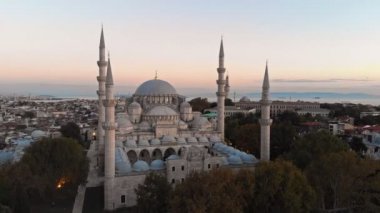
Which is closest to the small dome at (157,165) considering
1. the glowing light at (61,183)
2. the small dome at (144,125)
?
the glowing light at (61,183)

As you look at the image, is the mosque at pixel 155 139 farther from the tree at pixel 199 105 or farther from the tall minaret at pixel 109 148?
the tree at pixel 199 105

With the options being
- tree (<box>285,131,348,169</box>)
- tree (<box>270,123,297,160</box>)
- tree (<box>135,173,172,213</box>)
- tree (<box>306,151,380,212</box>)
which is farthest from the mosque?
tree (<box>306,151,380,212</box>)

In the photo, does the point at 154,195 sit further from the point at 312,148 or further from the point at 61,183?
the point at 312,148

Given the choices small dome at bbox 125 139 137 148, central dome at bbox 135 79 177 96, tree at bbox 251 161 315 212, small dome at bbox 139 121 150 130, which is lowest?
tree at bbox 251 161 315 212

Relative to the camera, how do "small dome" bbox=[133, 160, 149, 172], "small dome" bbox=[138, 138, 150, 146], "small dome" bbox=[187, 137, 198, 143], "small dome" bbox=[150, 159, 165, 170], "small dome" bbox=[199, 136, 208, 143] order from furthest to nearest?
"small dome" bbox=[199, 136, 208, 143] < "small dome" bbox=[187, 137, 198, 143] < "small dome" bbox=[138, 138, 150, 146] < "small dome" bbox=[150, 159, 165, 170] < "small dome" bbox=[133, 160, 149, 172]

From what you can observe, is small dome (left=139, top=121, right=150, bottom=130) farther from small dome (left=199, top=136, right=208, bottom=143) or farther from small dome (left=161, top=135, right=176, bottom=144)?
small dome (left=199, top=136, right=208, bottom=143)

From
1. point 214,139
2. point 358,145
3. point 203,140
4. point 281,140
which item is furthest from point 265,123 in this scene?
point 358,145
